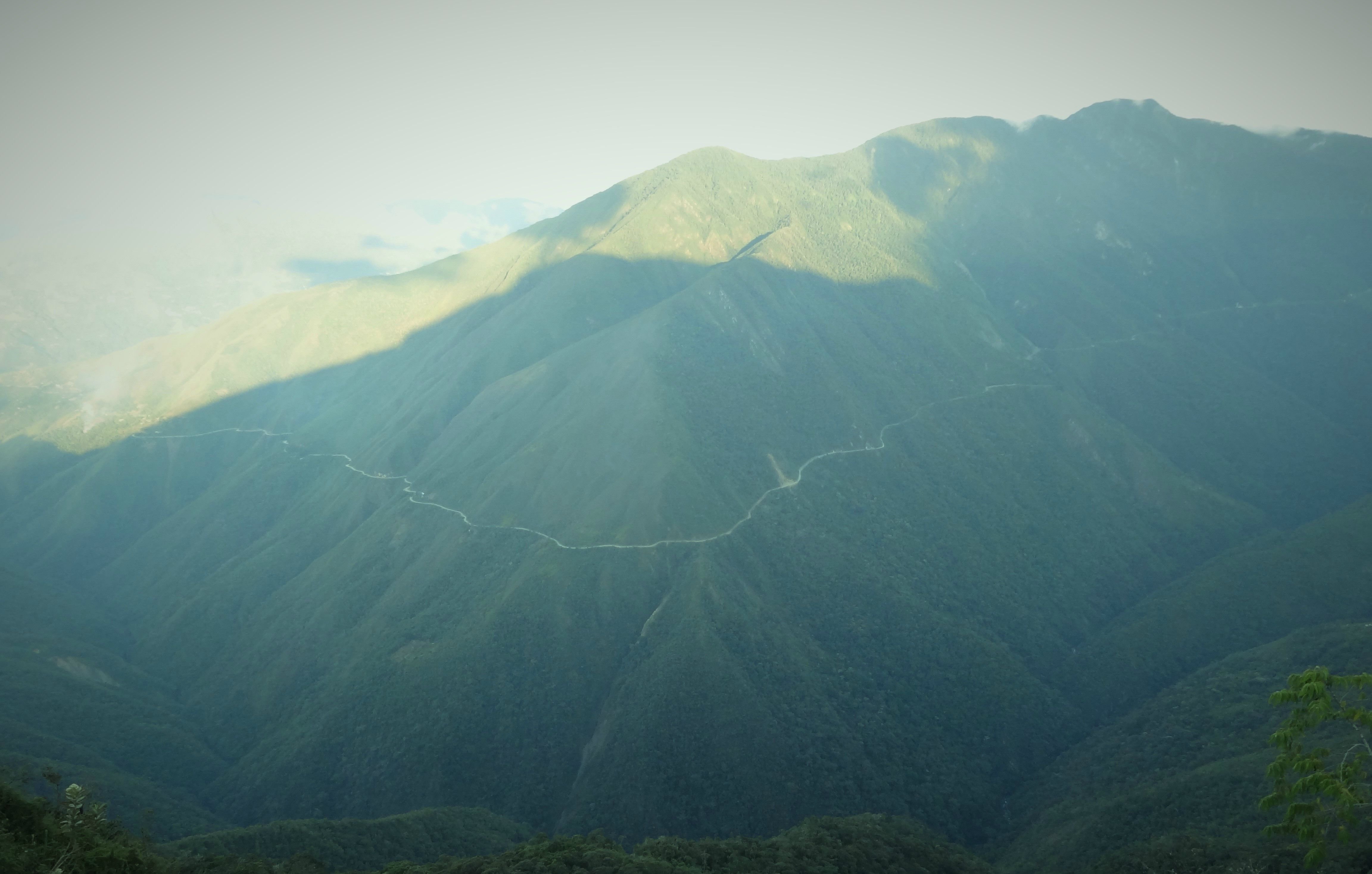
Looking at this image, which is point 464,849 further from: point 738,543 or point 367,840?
point 738,543

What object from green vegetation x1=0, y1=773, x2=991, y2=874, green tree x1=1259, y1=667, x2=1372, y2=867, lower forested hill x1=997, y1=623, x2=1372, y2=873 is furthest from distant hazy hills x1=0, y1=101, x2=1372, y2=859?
green tree x1=1259, y1=667, x2=1372, y2=867

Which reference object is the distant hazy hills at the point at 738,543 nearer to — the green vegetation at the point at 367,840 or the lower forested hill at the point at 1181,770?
the lower forested hill at the point at 1181,770

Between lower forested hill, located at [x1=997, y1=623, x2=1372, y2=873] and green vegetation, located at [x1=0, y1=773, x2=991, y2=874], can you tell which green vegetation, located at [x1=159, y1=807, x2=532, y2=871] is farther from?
lower forested hill, located at [x1=997, y1=623, x2=1372, y2=873]

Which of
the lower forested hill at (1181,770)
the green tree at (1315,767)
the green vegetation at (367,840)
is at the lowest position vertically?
the lower forested hill at (1181,770)

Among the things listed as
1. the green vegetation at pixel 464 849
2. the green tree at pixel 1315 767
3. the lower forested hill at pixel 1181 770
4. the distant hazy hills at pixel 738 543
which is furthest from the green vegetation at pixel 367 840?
the green tree at pixel 1315 767

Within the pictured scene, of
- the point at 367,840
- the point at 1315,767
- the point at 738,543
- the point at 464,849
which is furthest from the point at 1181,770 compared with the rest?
the point at 367,840

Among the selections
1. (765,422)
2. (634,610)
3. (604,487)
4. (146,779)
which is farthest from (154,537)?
(765,422)
